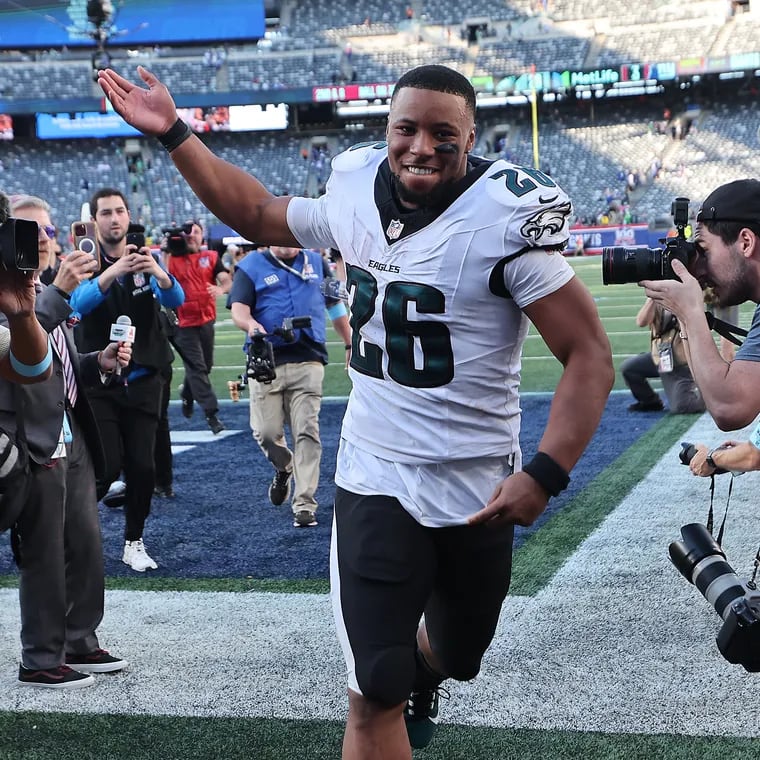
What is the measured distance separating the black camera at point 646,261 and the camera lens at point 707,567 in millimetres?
751

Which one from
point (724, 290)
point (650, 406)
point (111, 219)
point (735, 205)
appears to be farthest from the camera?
point (650, 406)

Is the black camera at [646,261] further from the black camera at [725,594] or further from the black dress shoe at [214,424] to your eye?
the black dress shoe at [214,424]

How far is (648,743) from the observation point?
10.5ft

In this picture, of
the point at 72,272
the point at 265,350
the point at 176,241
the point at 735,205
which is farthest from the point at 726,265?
the point at 176,241

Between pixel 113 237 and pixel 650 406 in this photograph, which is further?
pixel 650 406

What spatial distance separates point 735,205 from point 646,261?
0.29 meters

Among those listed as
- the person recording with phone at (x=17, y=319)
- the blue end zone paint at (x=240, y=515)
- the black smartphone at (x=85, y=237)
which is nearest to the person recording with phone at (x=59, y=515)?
the black smartphone at (x=85, y=237)

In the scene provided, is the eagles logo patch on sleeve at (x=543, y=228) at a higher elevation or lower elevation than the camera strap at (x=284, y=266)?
higher

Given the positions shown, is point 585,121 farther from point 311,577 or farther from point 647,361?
point 311,577

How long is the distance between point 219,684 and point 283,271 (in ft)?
10.3

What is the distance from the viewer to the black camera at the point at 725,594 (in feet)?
8.70

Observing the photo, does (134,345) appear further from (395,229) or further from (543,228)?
(543,228)

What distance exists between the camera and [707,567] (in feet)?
9.70

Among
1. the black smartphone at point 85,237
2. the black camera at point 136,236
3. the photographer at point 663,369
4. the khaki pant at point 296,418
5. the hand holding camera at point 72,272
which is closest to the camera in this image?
the hand holding camera at point 72,272
